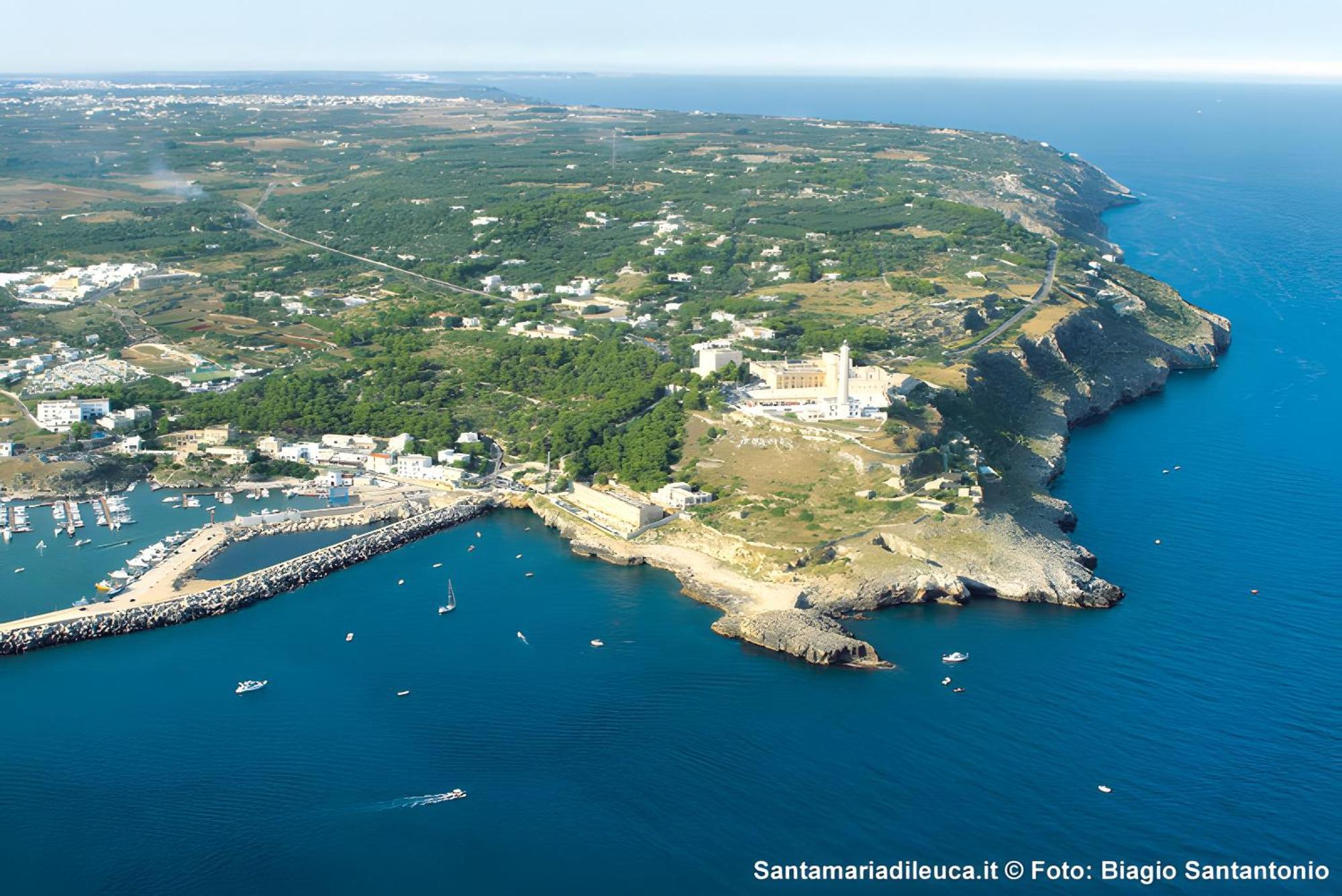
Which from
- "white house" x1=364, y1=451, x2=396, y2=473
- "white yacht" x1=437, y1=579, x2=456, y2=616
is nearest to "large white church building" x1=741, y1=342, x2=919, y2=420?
"white house" x1=364, y1=451, x2=396, y2=473

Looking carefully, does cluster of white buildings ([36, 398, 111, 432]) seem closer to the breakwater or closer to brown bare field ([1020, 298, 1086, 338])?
the breakwater

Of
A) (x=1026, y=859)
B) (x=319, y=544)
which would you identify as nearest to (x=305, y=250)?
(x=319, y=544)

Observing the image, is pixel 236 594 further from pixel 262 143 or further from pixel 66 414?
pixel 262 143

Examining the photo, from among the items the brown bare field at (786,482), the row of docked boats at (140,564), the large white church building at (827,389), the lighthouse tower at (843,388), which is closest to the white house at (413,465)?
the row of docked boats at (140,564)

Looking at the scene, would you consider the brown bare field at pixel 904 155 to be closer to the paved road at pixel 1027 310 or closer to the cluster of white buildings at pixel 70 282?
the paved road at pixel 1027 310

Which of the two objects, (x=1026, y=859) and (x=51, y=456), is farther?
(x=51, y=456)

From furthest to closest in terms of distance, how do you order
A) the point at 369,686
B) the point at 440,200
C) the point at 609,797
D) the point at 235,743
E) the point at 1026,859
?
the point at 440,200, the point at 369,686, the point at 235,743, the point at 609,797, the point at 1026,859

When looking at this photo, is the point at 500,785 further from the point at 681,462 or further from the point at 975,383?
the point at 975,383
